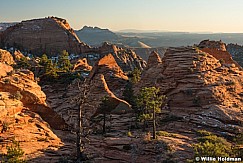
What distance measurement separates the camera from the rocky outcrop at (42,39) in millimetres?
99812

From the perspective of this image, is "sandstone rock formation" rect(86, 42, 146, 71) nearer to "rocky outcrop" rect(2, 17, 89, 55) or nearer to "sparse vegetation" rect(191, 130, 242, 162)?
"rocky outcrop" rect(2, 17, 89, 55)

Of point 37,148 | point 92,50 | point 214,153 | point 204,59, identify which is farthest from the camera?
point 92,50

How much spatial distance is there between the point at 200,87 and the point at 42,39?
74651mm

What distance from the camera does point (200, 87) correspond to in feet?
121

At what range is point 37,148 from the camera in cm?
2059

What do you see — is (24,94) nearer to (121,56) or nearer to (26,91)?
(26,91)

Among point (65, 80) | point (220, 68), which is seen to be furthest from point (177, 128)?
point (65, 80)

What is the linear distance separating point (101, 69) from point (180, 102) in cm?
1863

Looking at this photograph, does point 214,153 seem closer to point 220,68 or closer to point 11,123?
point 11,123

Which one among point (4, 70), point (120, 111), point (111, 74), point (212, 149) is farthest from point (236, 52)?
point (4, 70)

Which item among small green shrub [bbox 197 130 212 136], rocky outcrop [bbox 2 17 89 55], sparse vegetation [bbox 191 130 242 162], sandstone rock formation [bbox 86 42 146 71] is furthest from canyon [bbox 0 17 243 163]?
rocky outcrop [bbox 2 17 89 55]

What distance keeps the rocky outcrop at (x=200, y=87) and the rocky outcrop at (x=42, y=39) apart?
62.1 m

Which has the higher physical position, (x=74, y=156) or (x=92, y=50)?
(x=92, y=50)

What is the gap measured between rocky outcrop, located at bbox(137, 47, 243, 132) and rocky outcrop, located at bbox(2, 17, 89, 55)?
6212cm
